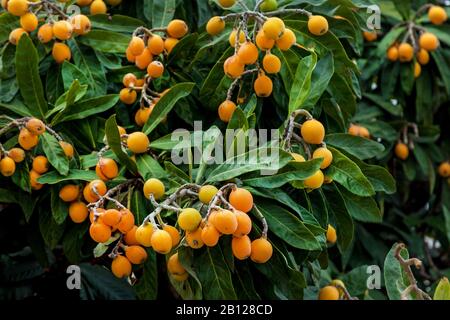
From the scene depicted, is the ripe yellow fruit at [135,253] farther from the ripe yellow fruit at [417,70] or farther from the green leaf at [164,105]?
the ripe yellow fruit at [417,70]

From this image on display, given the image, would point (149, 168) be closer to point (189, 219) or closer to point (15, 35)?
point (189, 219)

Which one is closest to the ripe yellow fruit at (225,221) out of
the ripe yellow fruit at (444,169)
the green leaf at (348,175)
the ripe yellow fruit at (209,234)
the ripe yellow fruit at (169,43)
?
the ripe yellow fruit at (209,234)

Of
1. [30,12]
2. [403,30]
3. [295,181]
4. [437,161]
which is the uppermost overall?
[30,12]

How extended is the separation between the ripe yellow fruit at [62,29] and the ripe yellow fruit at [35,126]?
253mm

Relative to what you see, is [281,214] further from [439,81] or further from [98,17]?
[439,81]

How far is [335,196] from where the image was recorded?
1768 millimetres

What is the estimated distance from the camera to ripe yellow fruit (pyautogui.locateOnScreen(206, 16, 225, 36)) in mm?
1860

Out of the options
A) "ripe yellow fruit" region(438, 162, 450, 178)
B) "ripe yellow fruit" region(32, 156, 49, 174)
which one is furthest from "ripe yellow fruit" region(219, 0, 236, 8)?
"ripe yellow fruit" region(438, 162, 450, 178)

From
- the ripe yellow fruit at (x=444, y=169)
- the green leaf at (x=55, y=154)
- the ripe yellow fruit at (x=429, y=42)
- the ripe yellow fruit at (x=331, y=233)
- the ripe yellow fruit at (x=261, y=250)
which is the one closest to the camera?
the ripe yellow fruit at (x=261, y=250)

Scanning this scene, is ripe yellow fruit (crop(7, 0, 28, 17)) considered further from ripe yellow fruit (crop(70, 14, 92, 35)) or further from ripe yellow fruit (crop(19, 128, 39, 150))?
ripe yellow fruit (crop(19, 128, 39, 150))

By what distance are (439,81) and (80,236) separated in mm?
1492

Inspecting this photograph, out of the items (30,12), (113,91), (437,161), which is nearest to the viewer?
(30,12)

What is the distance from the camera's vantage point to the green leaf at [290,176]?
60.2 inches

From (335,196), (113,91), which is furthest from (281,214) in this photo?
(113,91)
